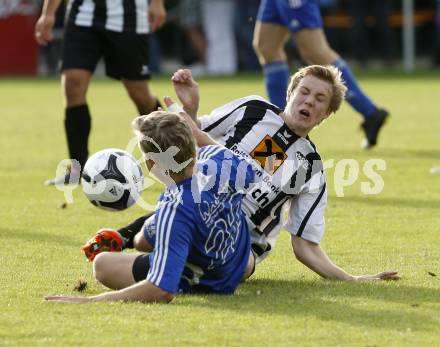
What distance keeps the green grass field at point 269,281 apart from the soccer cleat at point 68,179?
0.12m

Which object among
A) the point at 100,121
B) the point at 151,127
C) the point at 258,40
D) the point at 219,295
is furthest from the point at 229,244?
the point at 100,121

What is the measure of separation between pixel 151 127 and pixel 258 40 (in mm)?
5433

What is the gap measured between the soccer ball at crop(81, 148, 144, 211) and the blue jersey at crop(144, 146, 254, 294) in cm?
132

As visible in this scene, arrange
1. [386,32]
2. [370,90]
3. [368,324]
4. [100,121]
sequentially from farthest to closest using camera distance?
[386,32] < [370,90] < [100,121] < [368,324]

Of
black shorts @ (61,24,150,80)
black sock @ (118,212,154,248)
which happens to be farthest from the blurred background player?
black sock @ (118,212,154,248)

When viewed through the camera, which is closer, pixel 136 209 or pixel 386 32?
pixel 136 209

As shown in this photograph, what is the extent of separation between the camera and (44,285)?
16.8 ft

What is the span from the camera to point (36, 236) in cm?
643

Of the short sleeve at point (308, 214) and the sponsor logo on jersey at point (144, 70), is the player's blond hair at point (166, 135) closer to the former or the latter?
the short sleeve at point (308, 214)

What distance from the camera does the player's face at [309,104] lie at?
17.7 ft

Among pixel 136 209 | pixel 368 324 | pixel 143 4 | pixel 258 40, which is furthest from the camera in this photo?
pixel 258 40

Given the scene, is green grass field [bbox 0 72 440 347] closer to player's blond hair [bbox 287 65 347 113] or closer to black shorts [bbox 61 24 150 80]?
player's blond hair [bbox 287 65 347 113]

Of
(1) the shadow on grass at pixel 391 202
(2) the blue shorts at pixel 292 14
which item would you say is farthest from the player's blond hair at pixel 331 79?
(2) the blue shorts at pixel 292 14

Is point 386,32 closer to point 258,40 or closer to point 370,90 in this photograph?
point 370,90
